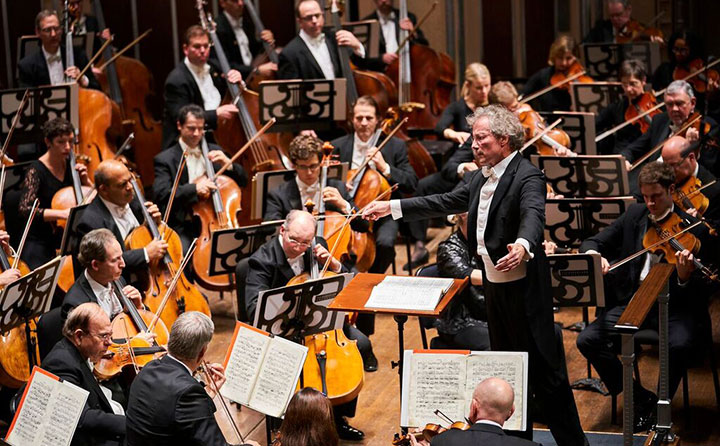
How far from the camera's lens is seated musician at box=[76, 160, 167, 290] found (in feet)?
16.7

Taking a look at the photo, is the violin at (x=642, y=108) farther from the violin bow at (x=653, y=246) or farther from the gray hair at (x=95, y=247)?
the gray hair at (x=95, y=247)

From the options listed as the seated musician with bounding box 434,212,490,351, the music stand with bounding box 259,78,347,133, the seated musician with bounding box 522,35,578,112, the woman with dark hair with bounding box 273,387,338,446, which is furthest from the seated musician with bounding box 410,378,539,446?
the seated musician with bounding box 522,35,578,112

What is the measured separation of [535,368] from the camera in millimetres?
4039

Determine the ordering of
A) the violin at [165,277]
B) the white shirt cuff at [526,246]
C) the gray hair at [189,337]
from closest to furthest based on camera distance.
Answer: the gray hair at [189,337], the white shirt cuff at [526,246], the violin at [165,277]

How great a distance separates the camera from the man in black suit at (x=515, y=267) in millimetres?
3914

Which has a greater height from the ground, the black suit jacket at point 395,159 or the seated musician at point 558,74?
the seated musician at point 558,74

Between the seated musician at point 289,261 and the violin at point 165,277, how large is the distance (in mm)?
500

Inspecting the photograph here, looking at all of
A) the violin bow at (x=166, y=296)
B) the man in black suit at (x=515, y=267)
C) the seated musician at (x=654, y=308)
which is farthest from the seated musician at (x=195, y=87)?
the man in black suit at (x=515, y=267)

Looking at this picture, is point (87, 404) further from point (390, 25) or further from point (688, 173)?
point (390, 25)

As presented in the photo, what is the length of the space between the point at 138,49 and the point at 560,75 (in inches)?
137

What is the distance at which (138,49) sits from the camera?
8914mm

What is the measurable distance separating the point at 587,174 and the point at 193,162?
2167 mm

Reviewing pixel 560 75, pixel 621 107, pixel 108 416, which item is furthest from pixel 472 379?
pixel 560 75

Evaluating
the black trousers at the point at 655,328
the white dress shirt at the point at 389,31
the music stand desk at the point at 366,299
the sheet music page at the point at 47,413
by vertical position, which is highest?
the white dress shirt at the point at 389,31
